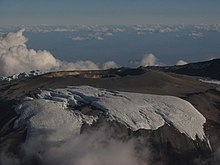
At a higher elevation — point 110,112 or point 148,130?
point 110,112

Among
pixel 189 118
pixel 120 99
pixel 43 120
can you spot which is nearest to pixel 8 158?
pixel 43 120

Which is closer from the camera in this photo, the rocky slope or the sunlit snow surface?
the rocky slope

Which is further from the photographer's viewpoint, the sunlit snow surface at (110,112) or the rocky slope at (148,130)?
the sunlit snow surface at (110,112)

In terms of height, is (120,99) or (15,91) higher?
(120,99)

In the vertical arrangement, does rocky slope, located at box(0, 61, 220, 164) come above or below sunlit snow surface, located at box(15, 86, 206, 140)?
below

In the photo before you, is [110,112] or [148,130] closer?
[148,130]

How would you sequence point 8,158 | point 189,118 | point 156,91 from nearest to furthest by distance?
point 8,158 < point 189,118 < point 156,91

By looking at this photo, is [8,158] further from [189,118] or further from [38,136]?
[189,118]

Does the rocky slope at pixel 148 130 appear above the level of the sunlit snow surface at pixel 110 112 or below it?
below
